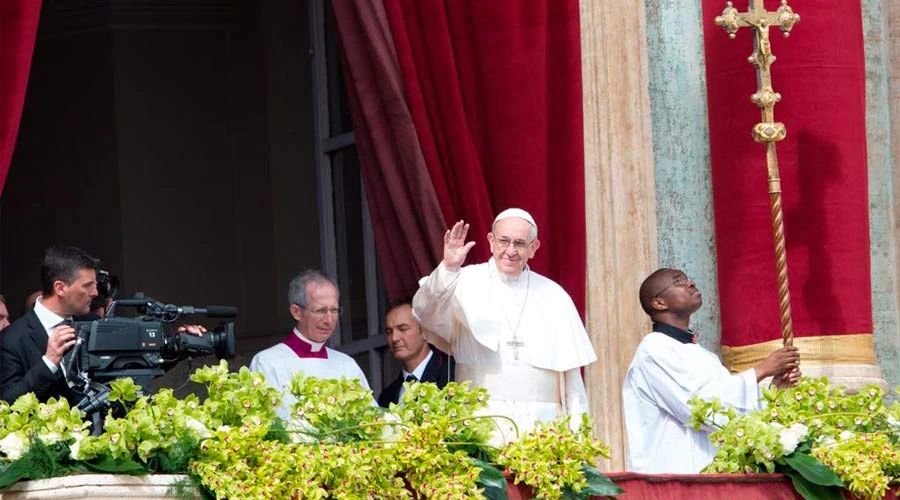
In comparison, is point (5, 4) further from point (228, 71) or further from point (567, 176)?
point (228, 71)

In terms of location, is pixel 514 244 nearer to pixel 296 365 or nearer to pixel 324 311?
pixel 324 311

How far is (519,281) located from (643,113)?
1182 millimetres

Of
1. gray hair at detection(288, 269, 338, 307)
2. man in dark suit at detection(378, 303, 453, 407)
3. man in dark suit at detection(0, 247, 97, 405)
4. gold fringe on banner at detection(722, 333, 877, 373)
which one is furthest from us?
gold fringe on banner at detection(722, 333, 877, 373)

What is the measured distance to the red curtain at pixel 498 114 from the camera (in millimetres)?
8758

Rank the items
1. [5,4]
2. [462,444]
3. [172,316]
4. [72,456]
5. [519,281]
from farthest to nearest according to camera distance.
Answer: [519,281]
[5,4]
[172,316]
[462,444]
[72,456]

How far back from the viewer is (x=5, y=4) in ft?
25.4

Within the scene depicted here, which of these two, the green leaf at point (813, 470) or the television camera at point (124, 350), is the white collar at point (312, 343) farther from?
the green leaf at point (813, 470)

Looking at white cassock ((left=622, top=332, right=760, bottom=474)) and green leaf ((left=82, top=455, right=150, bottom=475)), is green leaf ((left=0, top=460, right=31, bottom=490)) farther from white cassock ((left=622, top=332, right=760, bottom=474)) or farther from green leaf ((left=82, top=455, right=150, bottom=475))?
white cassock ((left=622, top=332, right=760, bottom=474))

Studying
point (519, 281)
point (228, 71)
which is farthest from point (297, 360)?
point (228, 71)

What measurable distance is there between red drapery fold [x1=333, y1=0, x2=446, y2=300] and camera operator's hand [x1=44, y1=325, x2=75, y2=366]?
203cm

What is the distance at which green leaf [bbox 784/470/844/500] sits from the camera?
6992mm

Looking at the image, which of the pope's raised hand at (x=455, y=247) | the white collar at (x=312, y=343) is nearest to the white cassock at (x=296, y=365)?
the white collar at (x=312, y=343)

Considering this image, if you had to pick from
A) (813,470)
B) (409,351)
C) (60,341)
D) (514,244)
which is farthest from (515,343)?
(60,341)

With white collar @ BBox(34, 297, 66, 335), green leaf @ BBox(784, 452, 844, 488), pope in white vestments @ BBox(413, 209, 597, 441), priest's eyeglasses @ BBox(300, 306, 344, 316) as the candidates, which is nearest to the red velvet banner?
pope in white vestments @ BBox(413, 209, 597, 441)
